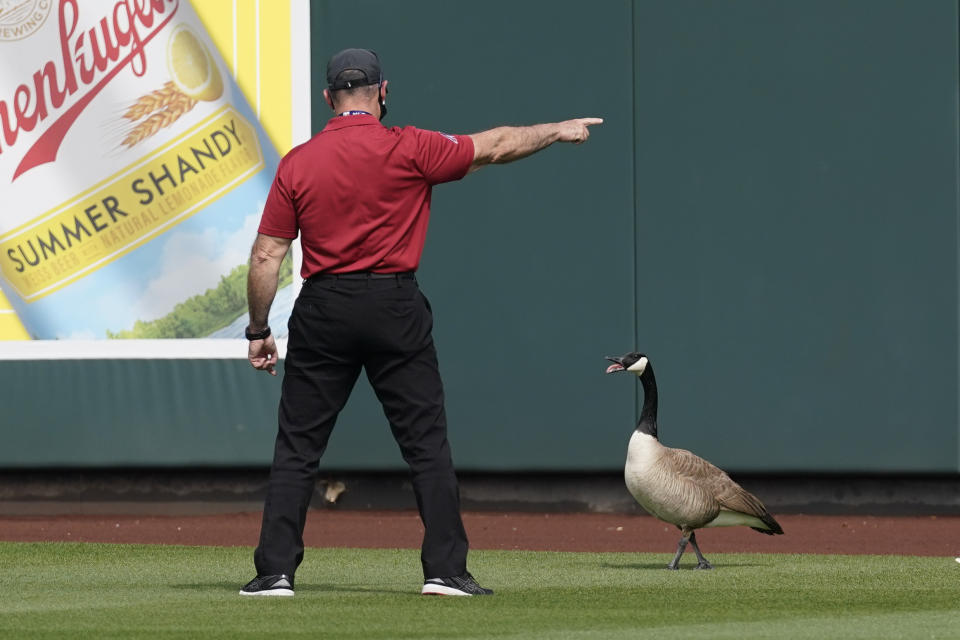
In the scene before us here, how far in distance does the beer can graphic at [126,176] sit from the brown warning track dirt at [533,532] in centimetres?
144

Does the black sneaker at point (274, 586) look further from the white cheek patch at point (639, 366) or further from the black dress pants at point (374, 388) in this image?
the white cheek patch at point (639, 366)

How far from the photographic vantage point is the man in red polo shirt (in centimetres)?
625

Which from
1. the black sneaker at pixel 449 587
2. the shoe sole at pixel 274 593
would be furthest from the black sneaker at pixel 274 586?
the black sneaker at pixel 449 587

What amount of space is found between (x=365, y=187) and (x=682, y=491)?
257cm

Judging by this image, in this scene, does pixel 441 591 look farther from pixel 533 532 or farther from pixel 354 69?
pixel 533 532

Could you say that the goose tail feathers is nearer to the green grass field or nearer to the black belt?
the green grass field

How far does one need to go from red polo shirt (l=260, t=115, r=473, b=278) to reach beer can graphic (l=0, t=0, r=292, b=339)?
6000 mm

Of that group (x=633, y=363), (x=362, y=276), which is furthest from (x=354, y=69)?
(x=633, y=363)

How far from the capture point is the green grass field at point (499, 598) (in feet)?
18.0

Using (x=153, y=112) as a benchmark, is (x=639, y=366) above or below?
below

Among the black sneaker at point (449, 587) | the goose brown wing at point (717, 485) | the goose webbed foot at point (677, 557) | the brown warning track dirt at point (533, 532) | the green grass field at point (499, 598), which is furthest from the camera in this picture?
the brown warning track dirt at point (533, 532)

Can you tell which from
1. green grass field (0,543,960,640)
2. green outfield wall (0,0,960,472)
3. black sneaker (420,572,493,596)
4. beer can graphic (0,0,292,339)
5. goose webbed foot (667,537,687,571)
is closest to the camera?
green grass field (0,543,960,640)

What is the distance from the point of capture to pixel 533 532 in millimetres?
10984

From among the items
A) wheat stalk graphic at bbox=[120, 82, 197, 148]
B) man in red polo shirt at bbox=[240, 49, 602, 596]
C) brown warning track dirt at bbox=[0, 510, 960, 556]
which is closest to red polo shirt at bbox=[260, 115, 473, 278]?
man in red polo shirt at bbox=[240, 49, 602, 596]
